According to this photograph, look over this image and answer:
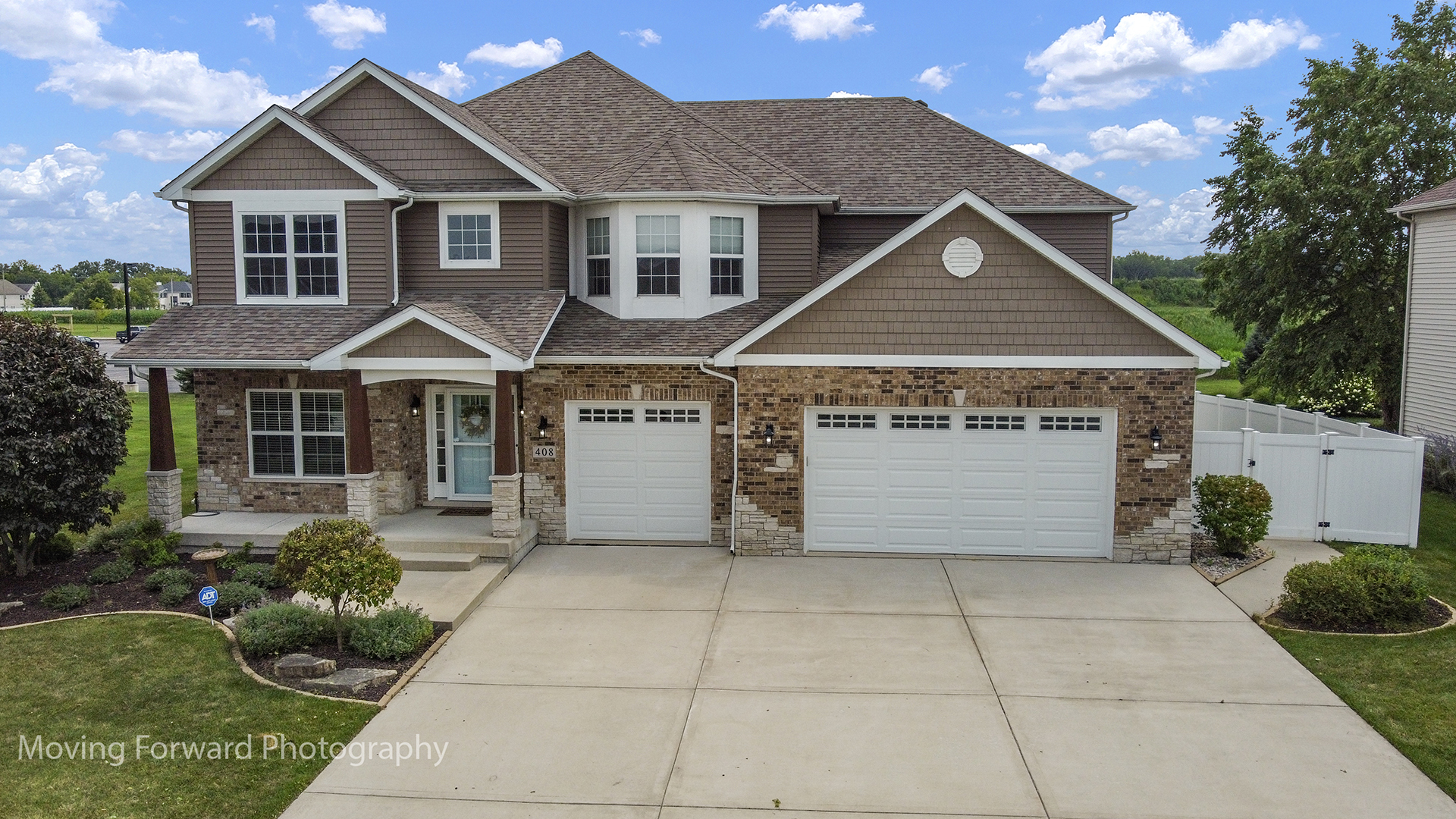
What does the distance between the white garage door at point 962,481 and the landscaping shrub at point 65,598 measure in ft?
30.7

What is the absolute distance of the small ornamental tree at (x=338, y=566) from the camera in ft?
34.0

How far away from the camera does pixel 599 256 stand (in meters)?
16.2

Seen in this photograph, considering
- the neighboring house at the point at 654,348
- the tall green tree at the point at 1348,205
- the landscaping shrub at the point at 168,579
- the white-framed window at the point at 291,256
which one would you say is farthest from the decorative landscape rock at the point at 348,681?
the tall green tree at the point at 1348,205

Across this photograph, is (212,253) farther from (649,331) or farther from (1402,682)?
(1402,682)

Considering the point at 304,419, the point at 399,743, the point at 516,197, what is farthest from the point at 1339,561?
the point at 304,419

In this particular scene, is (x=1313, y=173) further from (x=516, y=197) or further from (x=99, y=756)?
(x=99, y=756)

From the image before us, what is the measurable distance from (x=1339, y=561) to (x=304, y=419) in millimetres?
14607

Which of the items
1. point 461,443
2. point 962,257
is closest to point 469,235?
point 461,443

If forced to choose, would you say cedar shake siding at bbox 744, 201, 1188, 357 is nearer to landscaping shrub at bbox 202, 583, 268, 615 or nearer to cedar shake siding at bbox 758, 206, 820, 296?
cedar shake siding at bbox 758, 206, 820, 296

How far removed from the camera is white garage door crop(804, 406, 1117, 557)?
1408cm

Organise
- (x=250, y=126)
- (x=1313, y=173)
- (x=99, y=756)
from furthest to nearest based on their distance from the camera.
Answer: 1. (x=1313, y=173)
2. (x=250, y=126)
3. (x=99, y=756)

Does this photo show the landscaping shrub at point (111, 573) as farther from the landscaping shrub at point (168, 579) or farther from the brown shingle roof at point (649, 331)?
the brown shingle roof at point (649, 331)

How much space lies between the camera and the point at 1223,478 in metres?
14.1

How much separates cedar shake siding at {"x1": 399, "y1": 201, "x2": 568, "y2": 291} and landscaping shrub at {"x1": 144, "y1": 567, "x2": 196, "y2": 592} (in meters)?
5.59
